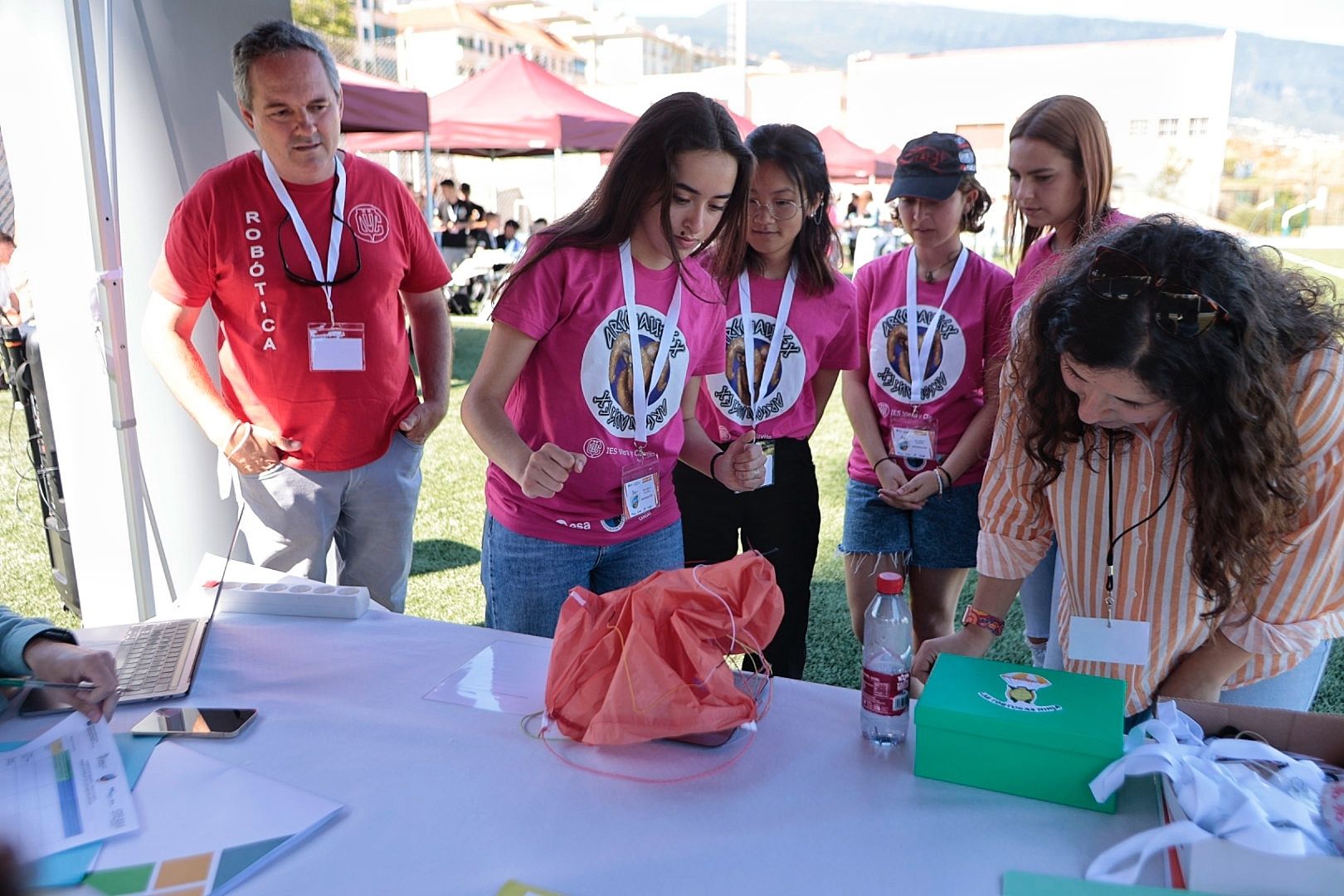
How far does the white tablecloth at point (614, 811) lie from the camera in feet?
3.05

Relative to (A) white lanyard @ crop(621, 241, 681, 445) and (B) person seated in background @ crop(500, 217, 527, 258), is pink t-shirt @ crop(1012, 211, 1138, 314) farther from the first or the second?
(B) person seated in background @ crop(500, 217, 527, 258)

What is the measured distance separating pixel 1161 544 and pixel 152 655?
1406 millimetres

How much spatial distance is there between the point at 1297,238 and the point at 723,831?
3522cm

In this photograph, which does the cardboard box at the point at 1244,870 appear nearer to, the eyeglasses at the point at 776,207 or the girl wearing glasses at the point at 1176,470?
the girl wearing glasses at the point at 1176,470

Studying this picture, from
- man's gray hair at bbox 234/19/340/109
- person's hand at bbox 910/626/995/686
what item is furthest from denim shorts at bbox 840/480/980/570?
man's gray hair at bbox 234/19/340/109

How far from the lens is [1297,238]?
29656 mm

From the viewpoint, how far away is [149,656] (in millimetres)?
1381

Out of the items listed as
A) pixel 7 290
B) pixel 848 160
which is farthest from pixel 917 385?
pixel 848 160

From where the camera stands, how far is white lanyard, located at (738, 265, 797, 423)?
6.65 ft

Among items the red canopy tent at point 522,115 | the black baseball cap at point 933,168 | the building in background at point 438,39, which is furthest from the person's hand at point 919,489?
the building in background at point 438,39

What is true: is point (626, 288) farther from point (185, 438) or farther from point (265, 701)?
point (185, 438)

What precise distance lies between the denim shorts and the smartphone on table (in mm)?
1395

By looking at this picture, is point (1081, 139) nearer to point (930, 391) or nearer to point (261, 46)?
point (930, 391)

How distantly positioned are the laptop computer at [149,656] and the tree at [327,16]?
28.1 meters
